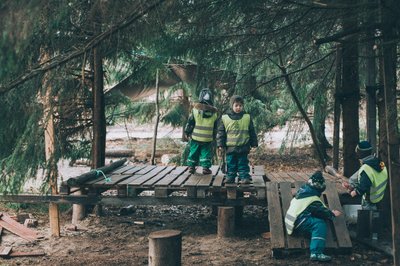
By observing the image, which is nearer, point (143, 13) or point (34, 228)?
point (143, 13)

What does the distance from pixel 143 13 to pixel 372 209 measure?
4.76 m

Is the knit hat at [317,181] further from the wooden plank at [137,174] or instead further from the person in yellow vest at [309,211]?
the wooden plank at [137,174]

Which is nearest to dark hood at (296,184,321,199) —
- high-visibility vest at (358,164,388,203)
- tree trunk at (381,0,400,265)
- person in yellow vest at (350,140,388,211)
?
person in yellow vest at (350,140,388,211)

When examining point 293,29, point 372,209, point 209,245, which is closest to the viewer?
point 293,29

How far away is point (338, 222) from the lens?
24.8 feet

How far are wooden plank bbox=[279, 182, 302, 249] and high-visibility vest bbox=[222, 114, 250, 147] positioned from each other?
1029mm

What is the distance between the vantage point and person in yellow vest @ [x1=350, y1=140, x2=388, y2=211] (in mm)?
7609

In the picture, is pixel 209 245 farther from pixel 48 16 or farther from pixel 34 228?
pixel 48 16

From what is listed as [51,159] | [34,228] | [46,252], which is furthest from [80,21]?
[34,228]

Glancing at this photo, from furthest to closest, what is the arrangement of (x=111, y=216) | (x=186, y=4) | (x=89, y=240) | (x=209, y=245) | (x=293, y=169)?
(x=293, y=169) → (x=111, y=216) → (x=89, y=240) → (x=209, y=245) → (x=186, y=4)

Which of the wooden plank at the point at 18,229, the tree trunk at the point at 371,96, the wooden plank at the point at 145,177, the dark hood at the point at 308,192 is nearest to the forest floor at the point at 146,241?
the wooden plank at the point at 18,229

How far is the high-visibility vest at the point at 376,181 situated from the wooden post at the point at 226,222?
2263mm

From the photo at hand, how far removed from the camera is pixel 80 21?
7113 millimetres

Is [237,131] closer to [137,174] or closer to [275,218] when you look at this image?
[275,218]
